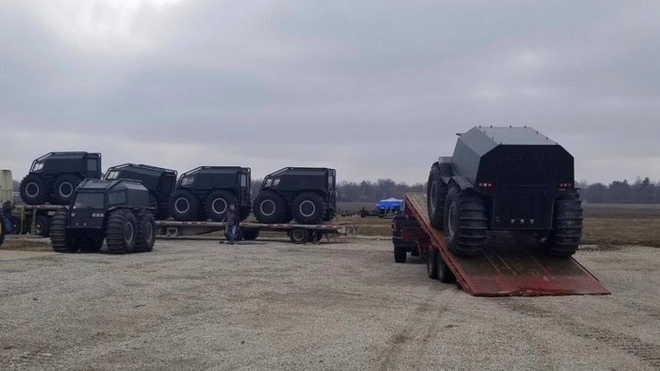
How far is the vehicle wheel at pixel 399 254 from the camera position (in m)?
25.1

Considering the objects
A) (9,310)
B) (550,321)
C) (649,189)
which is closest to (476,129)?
(550,321)

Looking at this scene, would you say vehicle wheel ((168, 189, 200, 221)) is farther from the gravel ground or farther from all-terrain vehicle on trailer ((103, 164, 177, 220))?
the gravel ground

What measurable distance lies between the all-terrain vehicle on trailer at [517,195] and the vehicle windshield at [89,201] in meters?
12.5

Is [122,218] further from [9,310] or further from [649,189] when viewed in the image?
[649,189]

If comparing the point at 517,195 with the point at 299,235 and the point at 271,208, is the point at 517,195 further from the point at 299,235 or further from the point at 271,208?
the point at 271,208

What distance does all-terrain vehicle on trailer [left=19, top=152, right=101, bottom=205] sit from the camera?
36.8 meters

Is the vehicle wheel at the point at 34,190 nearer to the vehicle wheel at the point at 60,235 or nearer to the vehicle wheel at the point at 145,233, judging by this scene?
the vehicle wheel at the point at 145,233

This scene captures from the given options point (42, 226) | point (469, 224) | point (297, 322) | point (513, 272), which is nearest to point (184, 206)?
point (42, 226)

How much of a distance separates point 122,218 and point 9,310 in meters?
12.3

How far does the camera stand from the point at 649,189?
158000mm

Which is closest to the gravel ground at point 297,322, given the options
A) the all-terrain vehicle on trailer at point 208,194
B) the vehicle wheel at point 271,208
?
the vehicle wheel at point 271,208

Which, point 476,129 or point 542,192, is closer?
point 542,192

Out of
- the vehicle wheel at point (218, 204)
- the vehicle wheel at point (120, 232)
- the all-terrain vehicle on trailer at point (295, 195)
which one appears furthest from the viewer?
the vehicle wheel at point (218, 204)

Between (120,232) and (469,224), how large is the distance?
12.3 meters
